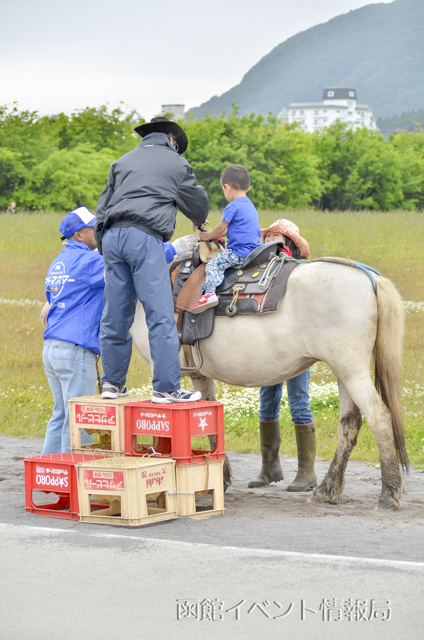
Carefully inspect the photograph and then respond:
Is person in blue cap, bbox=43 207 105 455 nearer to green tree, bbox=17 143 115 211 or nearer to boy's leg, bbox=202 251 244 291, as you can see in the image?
boy's leg, bbox=202 251 244 291

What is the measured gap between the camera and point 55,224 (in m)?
32.8

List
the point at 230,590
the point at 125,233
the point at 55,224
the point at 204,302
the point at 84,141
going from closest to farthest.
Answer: the point at 230,590 → the point at 125,233 → the point at 204,302 → the point at 55,224 → the point at 84,141

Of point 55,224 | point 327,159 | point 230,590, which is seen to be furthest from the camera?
point 327,159

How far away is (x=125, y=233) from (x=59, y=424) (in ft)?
6.36

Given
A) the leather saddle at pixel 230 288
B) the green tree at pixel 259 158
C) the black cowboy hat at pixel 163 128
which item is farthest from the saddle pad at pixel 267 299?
the green tree at pixel 259 158

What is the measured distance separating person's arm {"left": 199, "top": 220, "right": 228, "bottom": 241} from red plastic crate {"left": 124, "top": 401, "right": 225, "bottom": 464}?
4.92 ft

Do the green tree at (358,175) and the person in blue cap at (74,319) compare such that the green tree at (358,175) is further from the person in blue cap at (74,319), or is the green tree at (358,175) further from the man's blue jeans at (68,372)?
the man's blue jeans at (68,372)

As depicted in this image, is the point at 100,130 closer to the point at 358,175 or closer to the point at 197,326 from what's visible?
the point at 358,175

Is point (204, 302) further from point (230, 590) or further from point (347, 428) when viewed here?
point (230, 590)

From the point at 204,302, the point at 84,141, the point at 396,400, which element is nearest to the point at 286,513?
the point at 396,400

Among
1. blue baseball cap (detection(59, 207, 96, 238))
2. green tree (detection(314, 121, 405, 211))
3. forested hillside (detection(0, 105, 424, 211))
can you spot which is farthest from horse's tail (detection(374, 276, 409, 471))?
green tree (detection(314, 121, 405, 211))

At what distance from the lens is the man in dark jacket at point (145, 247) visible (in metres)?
6.31

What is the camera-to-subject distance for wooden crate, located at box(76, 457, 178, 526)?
5.80 metres

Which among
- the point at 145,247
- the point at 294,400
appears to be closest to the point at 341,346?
the point at 294,400
